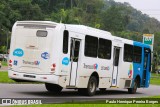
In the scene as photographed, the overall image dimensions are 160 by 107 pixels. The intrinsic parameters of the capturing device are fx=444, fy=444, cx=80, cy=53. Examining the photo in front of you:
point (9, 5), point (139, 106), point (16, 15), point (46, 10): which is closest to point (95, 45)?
point (139, 106)

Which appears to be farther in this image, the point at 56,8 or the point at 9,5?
the point at 56,8

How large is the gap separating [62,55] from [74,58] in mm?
1114

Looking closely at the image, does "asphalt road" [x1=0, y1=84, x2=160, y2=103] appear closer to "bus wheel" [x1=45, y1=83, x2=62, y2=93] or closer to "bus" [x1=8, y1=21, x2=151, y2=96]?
"bus wheel" [x1=45, y1=83, x2=62, y2=93]

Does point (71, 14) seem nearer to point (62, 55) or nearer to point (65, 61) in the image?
point (65, 61)

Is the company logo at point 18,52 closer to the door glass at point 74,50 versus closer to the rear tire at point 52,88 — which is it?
the door glass at point 74,50

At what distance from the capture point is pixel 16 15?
372 ft

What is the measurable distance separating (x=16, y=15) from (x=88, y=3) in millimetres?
41454

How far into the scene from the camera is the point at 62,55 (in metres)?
18.0

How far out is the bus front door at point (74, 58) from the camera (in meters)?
18.7

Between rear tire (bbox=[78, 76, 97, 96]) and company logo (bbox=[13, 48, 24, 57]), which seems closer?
company logo (bbox=[13, 48, 24, 57])

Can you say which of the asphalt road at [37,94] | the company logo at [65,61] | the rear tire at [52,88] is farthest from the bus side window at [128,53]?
the company logo at [65,61]

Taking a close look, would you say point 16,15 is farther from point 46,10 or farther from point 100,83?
point 100,83

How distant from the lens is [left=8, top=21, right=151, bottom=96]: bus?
58.3 feet

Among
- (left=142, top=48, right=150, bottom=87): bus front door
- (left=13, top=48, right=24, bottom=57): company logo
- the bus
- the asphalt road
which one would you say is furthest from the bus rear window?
(left=142, top=48, right=150, bottom=87): bus front door
